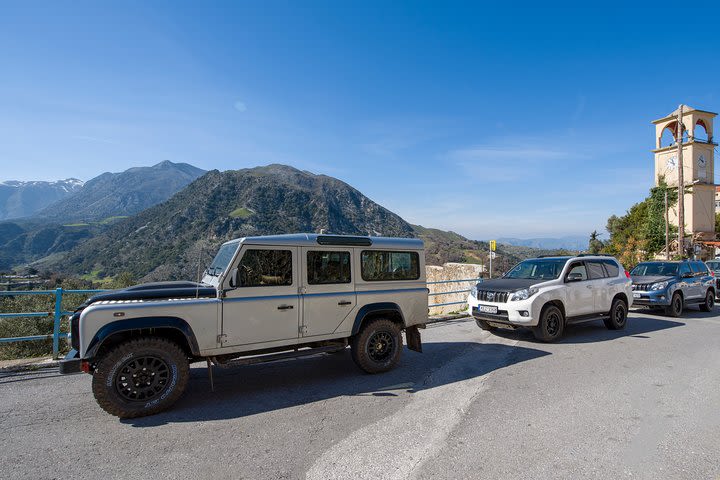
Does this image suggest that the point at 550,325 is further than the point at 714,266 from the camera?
No

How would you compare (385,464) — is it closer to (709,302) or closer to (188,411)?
(188,411)

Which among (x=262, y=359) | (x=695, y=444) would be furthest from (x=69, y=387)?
(x=695, y=444)

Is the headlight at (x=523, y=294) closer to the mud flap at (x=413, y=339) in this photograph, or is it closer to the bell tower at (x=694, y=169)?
the mud flap at (x=413, y=339)

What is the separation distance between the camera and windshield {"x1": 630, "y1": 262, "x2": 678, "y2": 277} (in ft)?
43.4

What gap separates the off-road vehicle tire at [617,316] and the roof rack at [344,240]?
7.63 m

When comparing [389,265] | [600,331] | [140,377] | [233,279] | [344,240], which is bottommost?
[600,331]

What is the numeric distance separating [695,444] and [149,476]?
5.11 m

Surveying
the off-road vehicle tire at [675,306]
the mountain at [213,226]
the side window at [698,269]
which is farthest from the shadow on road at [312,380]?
the mountain at [213,226]

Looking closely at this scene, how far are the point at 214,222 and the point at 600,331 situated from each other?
91378mm

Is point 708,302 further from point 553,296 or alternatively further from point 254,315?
point 254,315

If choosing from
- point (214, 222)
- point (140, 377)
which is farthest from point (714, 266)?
point (214, 222)

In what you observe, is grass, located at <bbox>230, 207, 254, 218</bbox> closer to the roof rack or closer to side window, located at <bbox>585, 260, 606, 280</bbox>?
side window, located at <bbox>585, 260, 606, 280</bbox>

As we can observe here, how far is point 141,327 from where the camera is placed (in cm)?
444

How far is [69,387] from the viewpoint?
18.1ft
